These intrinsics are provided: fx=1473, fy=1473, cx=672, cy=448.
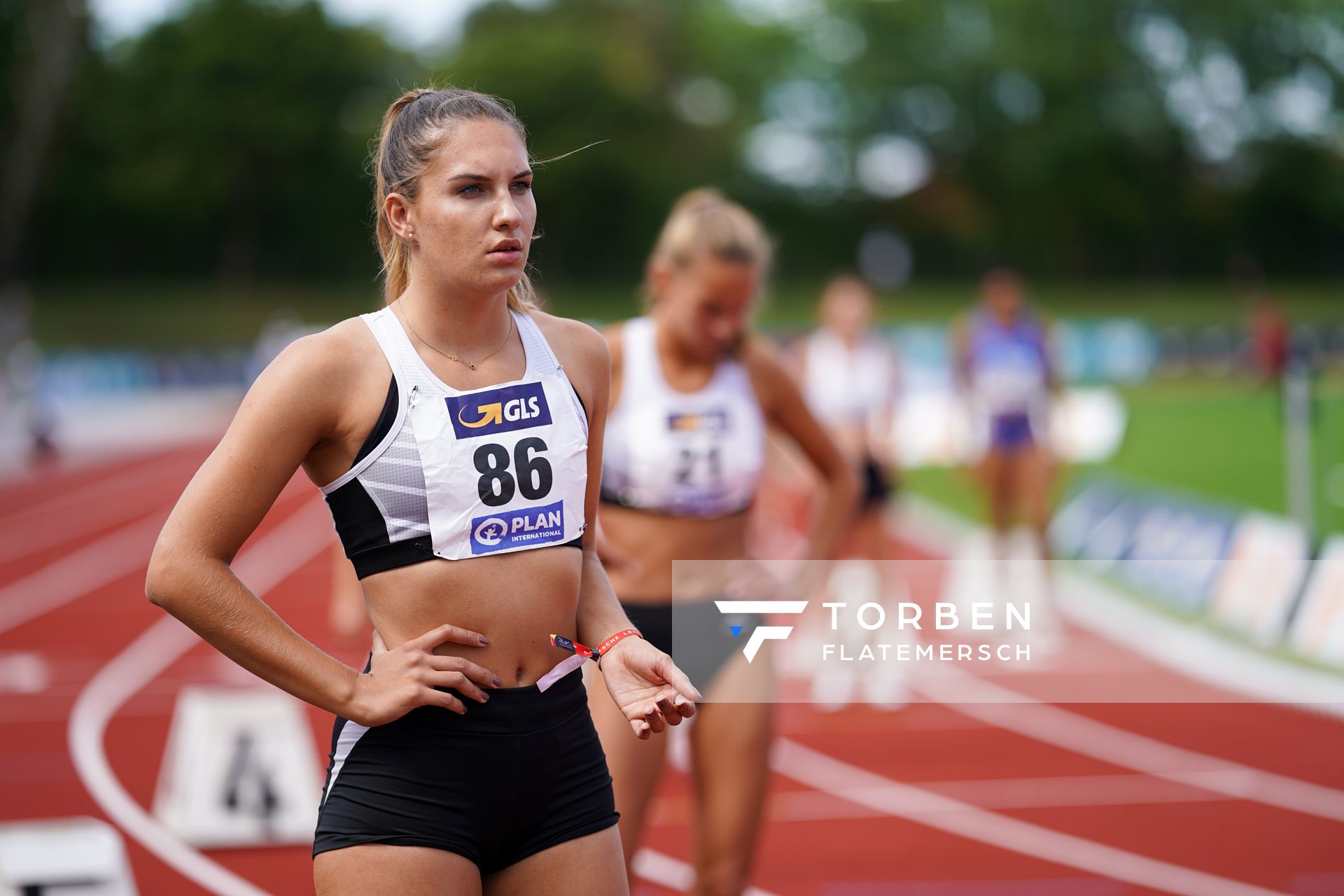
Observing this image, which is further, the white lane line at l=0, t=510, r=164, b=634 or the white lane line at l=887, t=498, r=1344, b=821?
the white lane line at l=0, t=510, r=164, b=634

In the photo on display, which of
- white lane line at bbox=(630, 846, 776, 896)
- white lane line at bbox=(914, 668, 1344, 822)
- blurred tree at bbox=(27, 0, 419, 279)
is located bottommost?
white lane line at bbox=(630, 846, 776, 896)

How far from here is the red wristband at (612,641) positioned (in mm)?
2537

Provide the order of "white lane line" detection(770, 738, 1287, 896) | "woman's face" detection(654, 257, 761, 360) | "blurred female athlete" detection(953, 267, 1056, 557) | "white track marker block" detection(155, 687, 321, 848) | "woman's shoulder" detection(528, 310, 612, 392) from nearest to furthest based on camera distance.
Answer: "woman's shoulder" detection(528, 310, 612, 392) → "woman's face" detection(654, 257, 761, 360) → "white lane line" detection(770, 738, 1287, 896) → "white track marker block" detection(155, 687, 321, 848) → "blurred female athlete" detection(953, 267, 1056, 557)

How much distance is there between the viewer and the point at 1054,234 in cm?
5562

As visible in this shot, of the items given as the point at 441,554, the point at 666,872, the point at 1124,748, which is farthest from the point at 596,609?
the point at 1124,748

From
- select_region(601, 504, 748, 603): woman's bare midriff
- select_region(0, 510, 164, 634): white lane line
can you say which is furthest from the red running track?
select_region(0, 510, 164, 634): white lane line

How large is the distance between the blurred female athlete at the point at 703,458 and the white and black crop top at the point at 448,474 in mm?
Result: 1375

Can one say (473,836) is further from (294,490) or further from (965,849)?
(294,490)

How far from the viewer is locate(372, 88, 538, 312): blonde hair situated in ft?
8.02

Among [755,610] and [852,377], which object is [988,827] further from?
[852,377]

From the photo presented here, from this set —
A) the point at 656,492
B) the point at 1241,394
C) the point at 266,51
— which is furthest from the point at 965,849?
the point at 266,51

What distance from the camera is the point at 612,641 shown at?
8.36 feet

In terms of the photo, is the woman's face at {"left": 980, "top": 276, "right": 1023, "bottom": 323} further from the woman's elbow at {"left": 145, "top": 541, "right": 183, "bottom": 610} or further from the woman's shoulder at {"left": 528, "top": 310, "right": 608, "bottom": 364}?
the woman's elbow at {"left": 145, "top": 541, "right": 183, "bottom": 610}

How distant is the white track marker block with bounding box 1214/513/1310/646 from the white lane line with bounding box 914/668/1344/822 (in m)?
1.52
